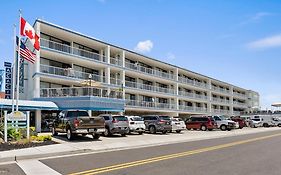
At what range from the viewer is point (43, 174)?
974 centimetres

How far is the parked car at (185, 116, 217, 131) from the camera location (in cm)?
3897

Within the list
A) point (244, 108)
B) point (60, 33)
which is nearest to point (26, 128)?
point (60, 33)

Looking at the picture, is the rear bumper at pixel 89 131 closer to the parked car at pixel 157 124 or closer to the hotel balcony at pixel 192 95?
the parked car at pixel 157 124

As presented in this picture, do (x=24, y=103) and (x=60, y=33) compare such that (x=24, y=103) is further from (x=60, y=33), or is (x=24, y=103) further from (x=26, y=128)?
(x=60, y=33)

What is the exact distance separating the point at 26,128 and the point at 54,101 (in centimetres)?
1296

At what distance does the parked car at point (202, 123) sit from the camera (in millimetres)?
38969

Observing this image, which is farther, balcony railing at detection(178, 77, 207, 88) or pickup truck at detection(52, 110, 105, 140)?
balcony railing at detection(178, 77, 207, 88)

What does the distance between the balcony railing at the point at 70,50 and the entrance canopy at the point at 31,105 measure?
711cm

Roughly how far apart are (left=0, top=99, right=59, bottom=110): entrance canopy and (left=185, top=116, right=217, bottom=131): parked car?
1725 cm

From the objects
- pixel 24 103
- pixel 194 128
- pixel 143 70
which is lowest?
pixel 194 128

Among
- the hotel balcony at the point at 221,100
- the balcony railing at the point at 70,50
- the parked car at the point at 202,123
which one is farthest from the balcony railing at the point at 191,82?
the balcony railing at the point at 70,50

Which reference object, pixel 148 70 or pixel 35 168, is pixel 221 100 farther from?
pixel 35 168

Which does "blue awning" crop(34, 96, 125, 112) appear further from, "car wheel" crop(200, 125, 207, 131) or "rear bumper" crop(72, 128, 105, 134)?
"car wheel" crop(200, 125, 207, 131)

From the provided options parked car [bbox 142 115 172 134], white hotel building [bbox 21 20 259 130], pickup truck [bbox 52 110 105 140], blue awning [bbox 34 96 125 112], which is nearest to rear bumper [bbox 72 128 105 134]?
pickup truck [bbox 52 110 105 140]
